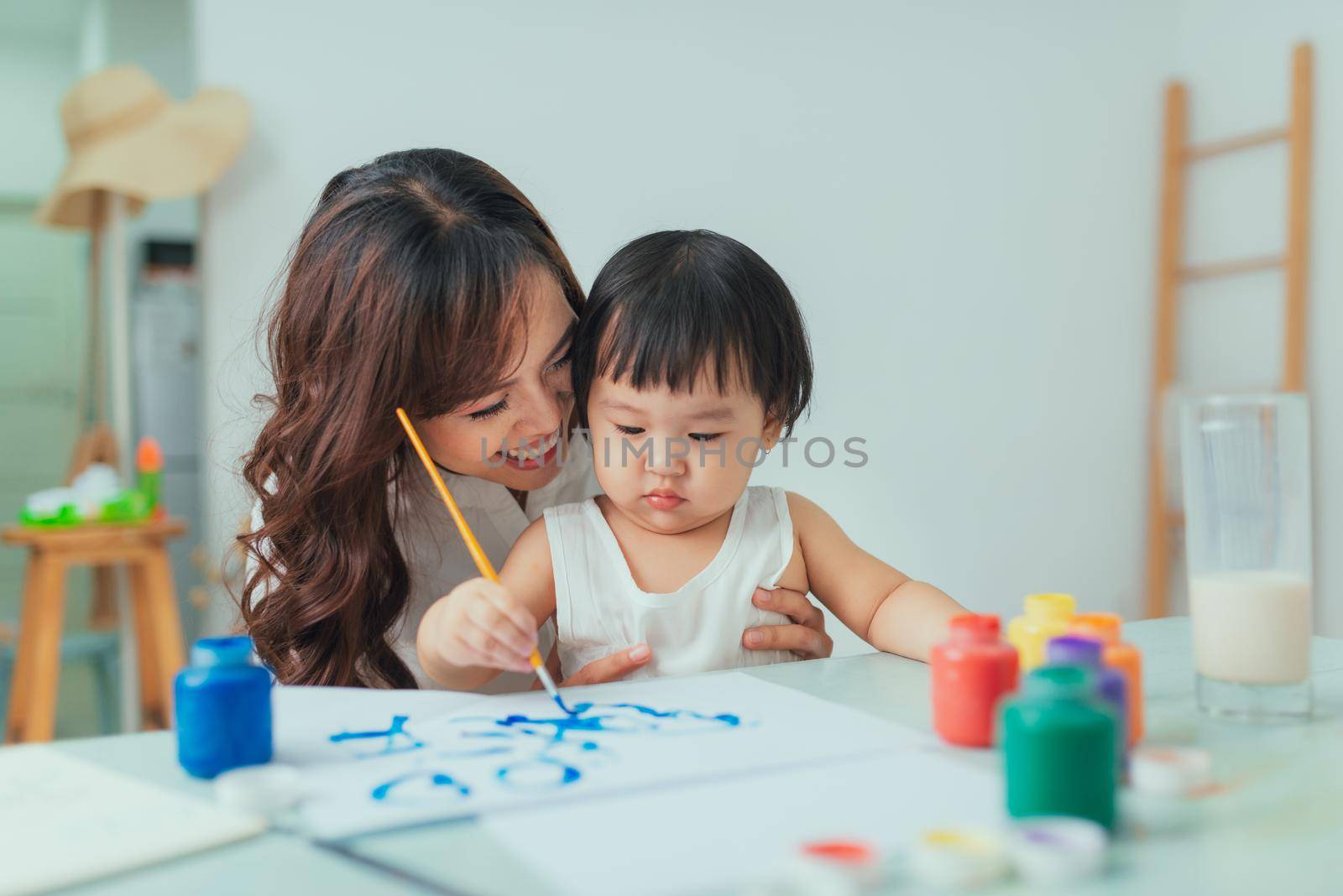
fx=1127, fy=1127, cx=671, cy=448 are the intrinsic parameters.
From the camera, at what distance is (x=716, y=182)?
2.80 m

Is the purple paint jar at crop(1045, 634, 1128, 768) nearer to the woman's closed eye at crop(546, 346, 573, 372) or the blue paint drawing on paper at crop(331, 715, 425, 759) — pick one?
the blue paint drawing on paper at crop(331, 715, 425, 759)

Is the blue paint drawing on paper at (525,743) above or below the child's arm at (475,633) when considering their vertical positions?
below

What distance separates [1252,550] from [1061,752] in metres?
0.32

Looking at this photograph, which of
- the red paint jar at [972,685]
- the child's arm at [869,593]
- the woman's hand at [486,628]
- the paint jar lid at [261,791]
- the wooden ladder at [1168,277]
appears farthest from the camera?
the wooden ladder at [1168,277]

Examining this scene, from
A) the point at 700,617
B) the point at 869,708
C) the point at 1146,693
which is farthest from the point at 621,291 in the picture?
the point at 1146,693

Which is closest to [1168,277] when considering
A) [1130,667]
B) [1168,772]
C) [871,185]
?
[871,185]

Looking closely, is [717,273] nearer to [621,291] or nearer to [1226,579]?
[621,291]

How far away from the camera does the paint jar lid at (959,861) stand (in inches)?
19.5

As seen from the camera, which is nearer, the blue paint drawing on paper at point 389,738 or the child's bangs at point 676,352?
the blue paint drawing on paper at point 389,738

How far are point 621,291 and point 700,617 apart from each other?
0.33 meters

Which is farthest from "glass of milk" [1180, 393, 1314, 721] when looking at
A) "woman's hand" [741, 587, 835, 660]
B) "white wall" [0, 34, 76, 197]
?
"white wall" [0, 34, 76, 197]

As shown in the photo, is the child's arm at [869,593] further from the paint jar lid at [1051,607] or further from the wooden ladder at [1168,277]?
the wooden ladder at [1168,277]

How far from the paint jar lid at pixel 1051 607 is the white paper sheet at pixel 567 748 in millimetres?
132

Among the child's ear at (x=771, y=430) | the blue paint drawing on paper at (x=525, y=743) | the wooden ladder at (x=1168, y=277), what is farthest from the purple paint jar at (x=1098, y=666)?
the wooden ladder at (x=1168, y=277)
